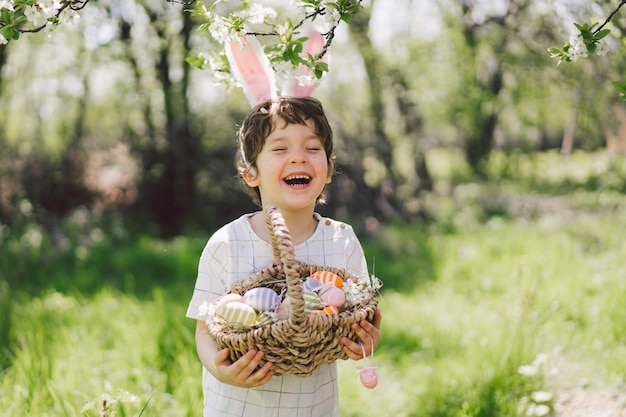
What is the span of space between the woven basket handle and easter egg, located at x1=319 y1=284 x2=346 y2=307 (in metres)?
0.16

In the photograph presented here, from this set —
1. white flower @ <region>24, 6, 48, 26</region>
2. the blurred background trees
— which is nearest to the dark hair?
white flower @ <region>24, 6, 48, 26</region>

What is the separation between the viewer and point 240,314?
5.11 feet

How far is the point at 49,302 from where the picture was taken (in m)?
4.26

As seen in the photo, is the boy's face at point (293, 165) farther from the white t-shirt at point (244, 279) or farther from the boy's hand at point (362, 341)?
the boy's hand at point (362, 341)

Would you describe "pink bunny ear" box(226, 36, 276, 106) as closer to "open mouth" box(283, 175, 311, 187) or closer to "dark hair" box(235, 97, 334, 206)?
"dark hair" box(235, 97, 334, 206)

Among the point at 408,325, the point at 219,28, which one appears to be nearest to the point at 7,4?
the point at 219,28

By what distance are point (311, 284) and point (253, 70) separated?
0.72 m

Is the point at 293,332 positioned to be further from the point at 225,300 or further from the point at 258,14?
the point at 258,14

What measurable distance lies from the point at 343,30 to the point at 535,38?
2.20m

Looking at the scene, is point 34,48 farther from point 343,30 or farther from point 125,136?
point 343,30

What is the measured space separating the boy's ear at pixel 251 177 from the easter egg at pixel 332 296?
44 centimetres

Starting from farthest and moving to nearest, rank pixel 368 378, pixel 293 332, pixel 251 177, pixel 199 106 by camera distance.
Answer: pixel 199 106, pixel 251 177, pixel 368 378, pixel 293 332

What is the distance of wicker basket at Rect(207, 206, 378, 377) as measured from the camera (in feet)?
4.82

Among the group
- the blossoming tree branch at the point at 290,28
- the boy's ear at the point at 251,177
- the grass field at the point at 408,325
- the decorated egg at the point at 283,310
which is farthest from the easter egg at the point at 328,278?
the grass field at the point at 408,325
